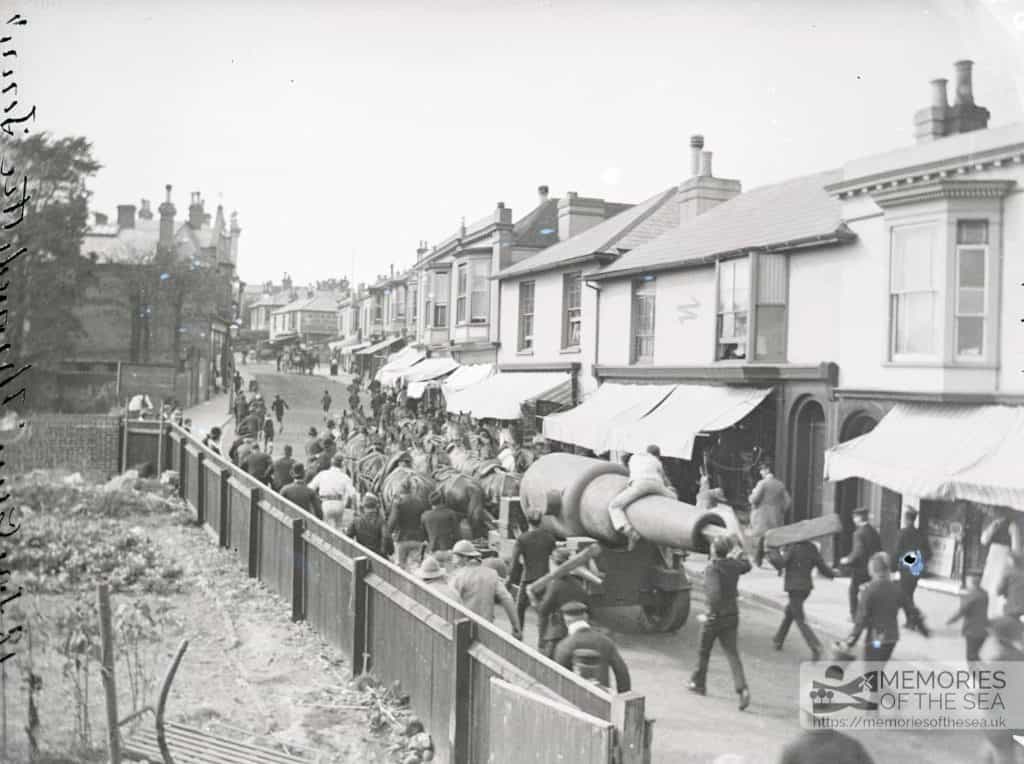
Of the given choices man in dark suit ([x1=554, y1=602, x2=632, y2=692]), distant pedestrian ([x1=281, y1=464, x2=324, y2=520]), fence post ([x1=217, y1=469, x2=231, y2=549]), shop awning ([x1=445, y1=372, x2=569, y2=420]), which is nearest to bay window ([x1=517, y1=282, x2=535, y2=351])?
shop awning ([x1=445, y1=372, x2=569, y2=420])

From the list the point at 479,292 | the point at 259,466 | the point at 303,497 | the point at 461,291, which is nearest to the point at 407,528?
the point at 303,497

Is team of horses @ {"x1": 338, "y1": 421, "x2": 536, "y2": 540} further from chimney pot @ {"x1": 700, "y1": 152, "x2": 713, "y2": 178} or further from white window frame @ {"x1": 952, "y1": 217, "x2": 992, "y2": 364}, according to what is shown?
chimney pot @ {"x1": 700, "y1": 152, "x2": 713, "y2": 178}

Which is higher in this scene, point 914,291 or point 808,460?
point 914,291

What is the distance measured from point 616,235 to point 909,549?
12.4 meters

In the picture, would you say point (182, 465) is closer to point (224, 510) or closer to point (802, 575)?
point (224, 510)

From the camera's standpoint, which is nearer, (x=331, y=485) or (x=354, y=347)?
(x=331, y=485)

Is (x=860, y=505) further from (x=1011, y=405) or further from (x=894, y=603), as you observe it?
(x=894, y=603)

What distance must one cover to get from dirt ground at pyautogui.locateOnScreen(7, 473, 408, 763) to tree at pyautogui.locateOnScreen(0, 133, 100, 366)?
8.61 feet

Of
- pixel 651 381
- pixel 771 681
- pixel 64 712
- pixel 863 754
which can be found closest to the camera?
pixel 863 754

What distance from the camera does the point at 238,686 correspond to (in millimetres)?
7527

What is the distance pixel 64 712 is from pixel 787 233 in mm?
11893

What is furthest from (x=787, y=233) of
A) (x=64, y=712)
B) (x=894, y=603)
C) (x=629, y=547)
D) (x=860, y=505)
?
(x=64, y=712)

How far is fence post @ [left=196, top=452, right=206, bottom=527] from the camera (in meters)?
14.3

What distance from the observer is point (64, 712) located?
6473 mm
